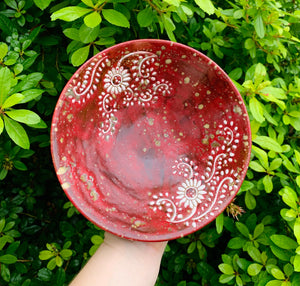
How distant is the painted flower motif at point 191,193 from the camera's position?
1087 millimetres

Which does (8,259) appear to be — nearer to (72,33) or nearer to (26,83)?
(26,83)

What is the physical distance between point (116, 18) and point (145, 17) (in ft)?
0.37

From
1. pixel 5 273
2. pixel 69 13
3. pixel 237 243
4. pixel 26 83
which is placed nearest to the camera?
pixel 69 13

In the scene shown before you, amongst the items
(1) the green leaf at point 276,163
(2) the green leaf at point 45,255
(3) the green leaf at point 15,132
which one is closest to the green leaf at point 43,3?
(3) the green leaf at point 15,132

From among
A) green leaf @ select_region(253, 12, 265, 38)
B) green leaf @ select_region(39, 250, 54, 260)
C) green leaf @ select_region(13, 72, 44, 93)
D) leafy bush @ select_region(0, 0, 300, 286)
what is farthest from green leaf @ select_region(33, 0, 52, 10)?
green leaf @ select_region(39, 250, 54, 260)

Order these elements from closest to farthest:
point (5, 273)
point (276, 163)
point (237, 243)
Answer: point (276, 163), point (237, 243), point (5, 273)

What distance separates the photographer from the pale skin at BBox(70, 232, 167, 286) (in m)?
0.94

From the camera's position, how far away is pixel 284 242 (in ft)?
3.17

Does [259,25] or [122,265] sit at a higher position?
[259,25]

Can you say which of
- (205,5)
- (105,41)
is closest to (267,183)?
(205,5)

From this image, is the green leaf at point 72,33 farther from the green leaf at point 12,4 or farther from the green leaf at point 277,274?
the green leaf at point 277,274

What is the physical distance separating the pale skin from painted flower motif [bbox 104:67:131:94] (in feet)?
1.73

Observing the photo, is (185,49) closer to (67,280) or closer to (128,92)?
(128,92)

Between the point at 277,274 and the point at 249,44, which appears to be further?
the point at 249,44
